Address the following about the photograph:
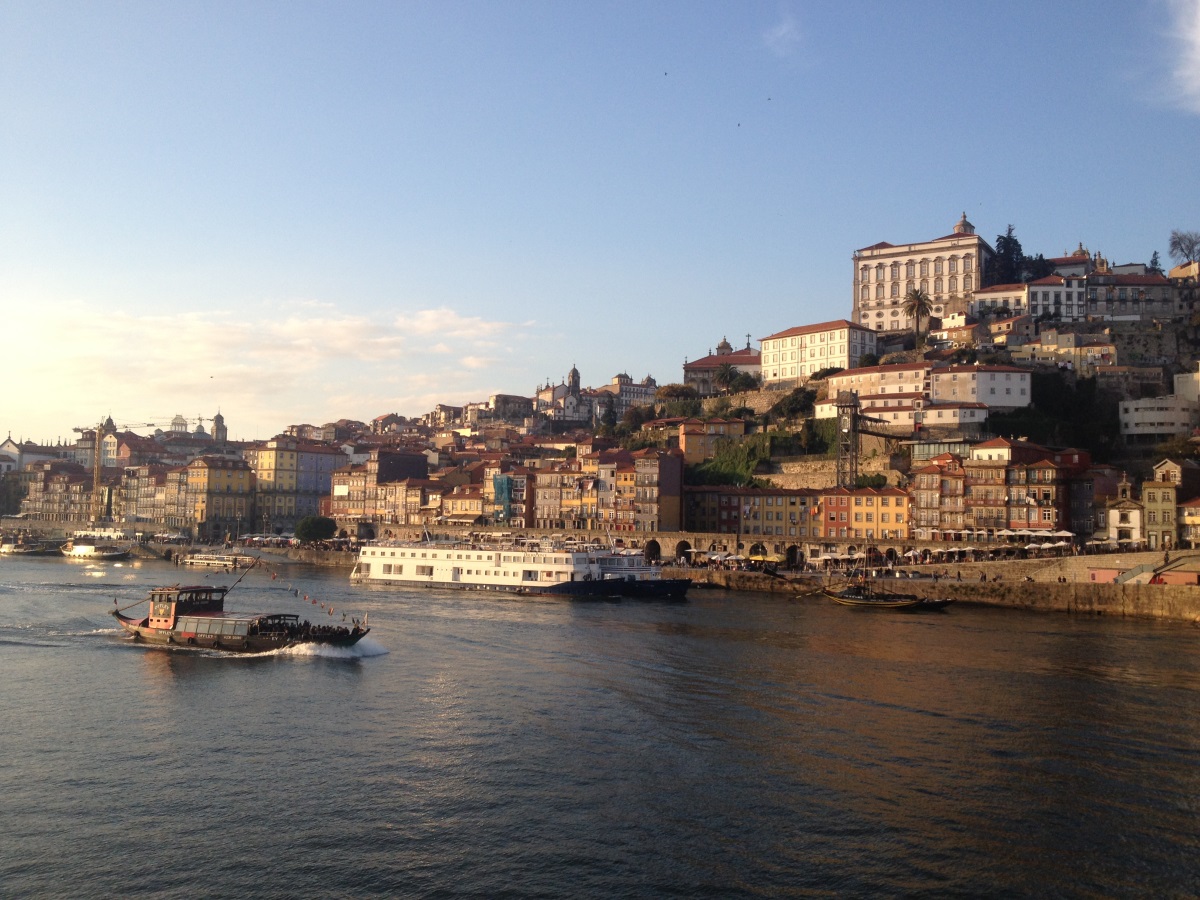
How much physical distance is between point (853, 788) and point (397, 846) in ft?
25.5

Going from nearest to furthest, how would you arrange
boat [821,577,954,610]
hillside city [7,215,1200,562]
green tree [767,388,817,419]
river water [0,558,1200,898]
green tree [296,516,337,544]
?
1. river water [0,558,1200,898]
2. boat [821,577,954,610]
3. hillside city [7,215,1200,562]
4. green tree [767,388,817,419]
5. green tree [296,516,337,544]

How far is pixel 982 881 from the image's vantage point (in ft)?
49.0

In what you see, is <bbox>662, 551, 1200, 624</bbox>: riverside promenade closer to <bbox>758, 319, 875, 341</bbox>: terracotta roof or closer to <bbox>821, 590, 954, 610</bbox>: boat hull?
<bbox>821, 590, 954, 610</bbox>: boat hull

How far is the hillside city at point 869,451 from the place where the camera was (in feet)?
192

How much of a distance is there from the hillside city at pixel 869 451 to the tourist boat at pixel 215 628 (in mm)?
35023

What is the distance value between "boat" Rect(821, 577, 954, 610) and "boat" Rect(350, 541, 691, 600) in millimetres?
7716

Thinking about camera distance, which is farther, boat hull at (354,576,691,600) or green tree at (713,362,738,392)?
green tree at (713,362,738,392)

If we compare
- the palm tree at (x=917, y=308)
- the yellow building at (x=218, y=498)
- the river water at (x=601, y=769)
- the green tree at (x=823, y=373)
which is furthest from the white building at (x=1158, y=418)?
the yellow building at (x=218, y=498)

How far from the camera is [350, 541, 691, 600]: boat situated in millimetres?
53188

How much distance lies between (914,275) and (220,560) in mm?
61068


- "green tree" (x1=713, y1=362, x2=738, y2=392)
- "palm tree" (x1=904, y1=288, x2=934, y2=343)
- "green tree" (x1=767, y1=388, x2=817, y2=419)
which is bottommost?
"green tree" (x1=767, y1=388, x2=817, y2=419)

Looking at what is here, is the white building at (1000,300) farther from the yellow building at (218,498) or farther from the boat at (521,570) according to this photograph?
the yellow building at (218,498)

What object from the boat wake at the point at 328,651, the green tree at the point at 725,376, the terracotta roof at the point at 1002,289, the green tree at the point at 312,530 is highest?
the terracotta roof at the point at 1002,289

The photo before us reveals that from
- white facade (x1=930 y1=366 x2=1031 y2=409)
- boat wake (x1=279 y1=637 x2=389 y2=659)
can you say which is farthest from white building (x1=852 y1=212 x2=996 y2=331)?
boat wake (x1=279 y1=637 x2=389 y2=659)
